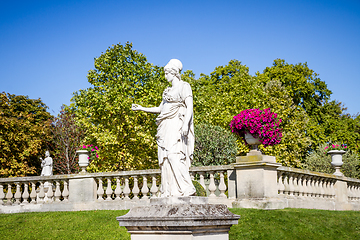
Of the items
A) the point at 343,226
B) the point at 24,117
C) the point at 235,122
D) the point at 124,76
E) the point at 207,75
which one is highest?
the point at 207,75

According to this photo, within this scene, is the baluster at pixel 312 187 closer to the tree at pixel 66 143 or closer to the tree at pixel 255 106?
the tree at pixel 255 106

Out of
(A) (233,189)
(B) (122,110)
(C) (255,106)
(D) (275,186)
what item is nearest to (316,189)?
(D) (275,186)

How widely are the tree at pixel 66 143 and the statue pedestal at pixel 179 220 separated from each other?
26.8 meters

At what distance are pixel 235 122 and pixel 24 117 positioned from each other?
23357 millimetres

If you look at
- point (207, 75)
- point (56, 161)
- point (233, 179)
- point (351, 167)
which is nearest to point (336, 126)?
point (351, 167)

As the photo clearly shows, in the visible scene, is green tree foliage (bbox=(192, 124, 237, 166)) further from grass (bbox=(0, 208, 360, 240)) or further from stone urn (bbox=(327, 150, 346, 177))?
grass (bbox=(0, 208, 360, 240))

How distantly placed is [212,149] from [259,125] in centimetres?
1121

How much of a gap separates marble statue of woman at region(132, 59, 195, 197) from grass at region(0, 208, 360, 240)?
3173 millimetres

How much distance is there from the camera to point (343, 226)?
1009 centimetres

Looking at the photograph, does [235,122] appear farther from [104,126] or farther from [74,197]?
[104,126]

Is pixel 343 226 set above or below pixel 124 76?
below

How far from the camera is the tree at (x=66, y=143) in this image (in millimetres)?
31625

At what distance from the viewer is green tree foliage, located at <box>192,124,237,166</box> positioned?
2174 cm

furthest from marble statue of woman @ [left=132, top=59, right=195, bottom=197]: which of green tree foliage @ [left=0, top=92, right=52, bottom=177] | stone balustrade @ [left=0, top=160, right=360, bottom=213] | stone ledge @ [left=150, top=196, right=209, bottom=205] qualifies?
green tree foliage @ [left=0, top=92, right=52, bottom=177]
